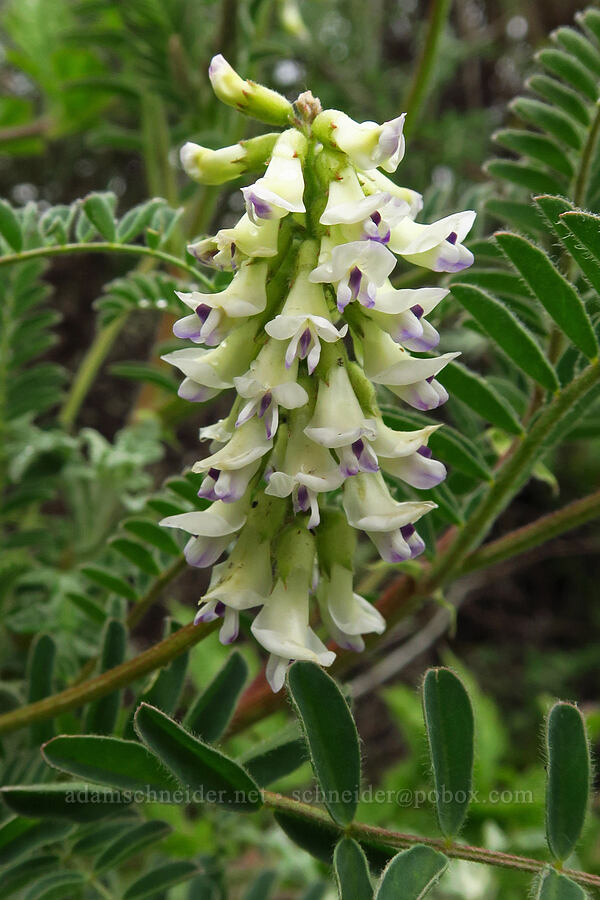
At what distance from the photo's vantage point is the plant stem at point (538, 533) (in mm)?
819

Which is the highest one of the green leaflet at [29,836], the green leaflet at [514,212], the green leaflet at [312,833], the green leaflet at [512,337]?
the green leaflet at [514,212]

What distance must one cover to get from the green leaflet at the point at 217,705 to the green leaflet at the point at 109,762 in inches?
4.8

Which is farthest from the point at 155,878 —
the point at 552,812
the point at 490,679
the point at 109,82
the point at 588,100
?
the point at 490,679

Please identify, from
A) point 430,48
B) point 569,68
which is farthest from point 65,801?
point 430,48

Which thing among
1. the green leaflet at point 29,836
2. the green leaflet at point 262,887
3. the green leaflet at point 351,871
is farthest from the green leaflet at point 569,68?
the green leaflet at point 262,887

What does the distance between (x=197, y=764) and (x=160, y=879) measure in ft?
0.97

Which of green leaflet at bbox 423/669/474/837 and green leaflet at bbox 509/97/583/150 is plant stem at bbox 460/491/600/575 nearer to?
green leaflet at bbox 423/669/474/837

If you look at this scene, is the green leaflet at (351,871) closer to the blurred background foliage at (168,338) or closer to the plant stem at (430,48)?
the blurred background foliage at (168,338)

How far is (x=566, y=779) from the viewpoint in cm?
59

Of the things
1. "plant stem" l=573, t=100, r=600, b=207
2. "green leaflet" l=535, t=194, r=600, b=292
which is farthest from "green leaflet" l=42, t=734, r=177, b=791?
"plant stem" l=573, t=100, r=600, b=207

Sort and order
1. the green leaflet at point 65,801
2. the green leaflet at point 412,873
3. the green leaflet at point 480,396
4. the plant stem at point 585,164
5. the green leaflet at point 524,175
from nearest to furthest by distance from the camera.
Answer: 1. the green leaflet at point 412,873
2. the green leaflet at point 65,801
3. the green leaflet at point 480,396
4. the plant stem at point 585,164
5. the green leaflet at point 524,175

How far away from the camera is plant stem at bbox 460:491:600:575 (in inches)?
32.3

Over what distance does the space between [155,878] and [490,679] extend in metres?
2.20

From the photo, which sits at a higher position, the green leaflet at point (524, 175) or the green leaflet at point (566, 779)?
the green leaflet at point (524, 175)
